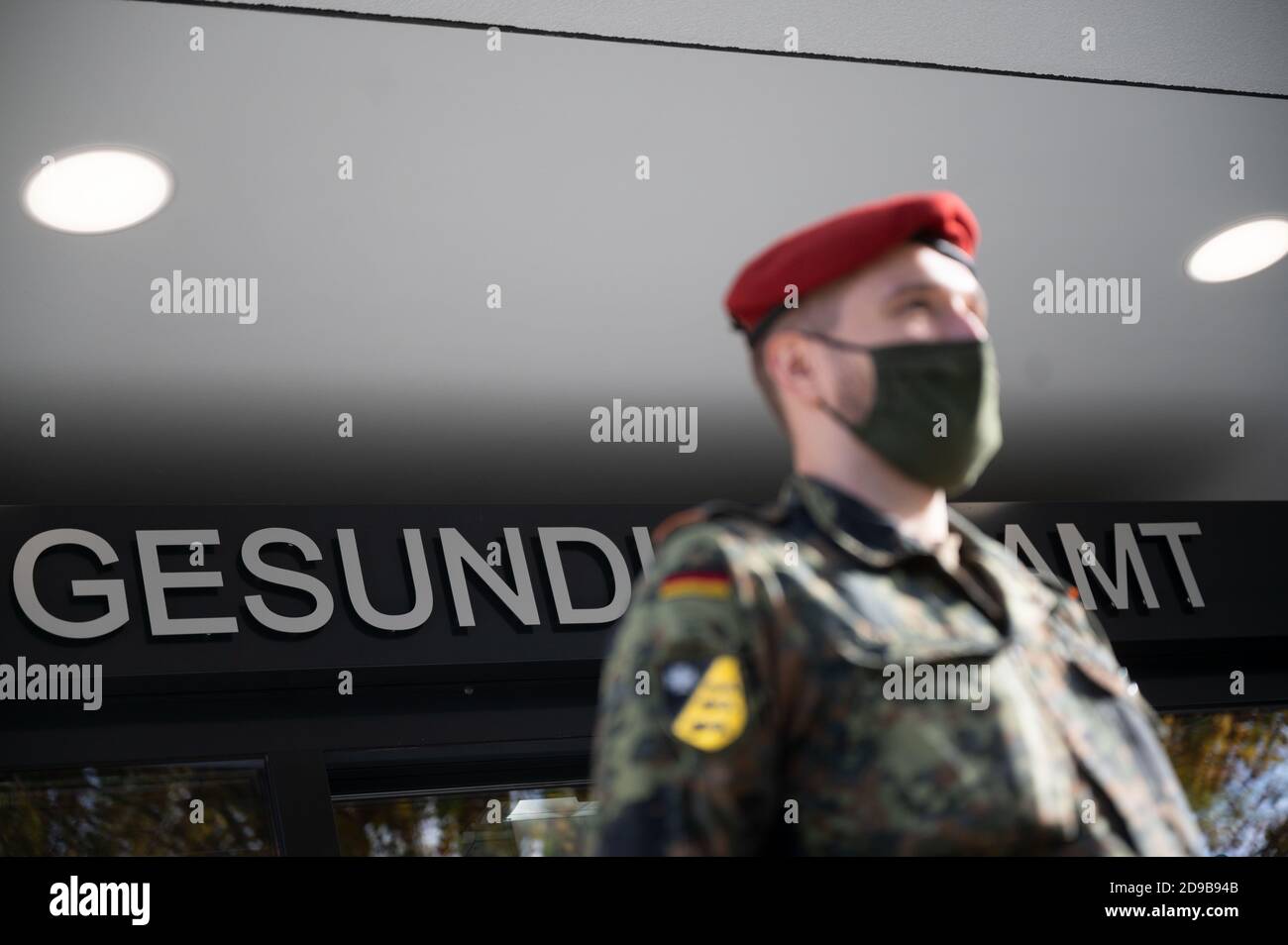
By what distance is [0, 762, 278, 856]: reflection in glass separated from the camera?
10.6 feet

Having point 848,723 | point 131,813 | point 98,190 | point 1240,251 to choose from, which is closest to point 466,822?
point 131,813

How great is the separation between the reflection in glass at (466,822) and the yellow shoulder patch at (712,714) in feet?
6.55

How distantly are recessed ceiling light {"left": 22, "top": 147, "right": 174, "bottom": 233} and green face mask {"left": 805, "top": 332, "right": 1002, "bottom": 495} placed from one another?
204cm

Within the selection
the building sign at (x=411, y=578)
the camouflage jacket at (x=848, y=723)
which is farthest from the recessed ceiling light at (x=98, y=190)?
the camouflage jacket at (x=848, y=723)

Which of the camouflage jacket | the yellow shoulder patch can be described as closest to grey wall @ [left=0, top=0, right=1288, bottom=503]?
the camouflage jacket

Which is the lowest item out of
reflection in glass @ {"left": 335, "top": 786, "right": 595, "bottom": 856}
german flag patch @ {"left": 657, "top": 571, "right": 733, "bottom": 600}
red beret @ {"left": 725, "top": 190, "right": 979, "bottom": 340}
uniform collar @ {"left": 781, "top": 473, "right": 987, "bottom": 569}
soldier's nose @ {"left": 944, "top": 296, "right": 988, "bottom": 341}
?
reflection in glass @ {"left": 335, "top": 786, "right": 595, "bottom": 856}

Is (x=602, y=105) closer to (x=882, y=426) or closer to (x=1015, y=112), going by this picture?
(x=1015, y=112)

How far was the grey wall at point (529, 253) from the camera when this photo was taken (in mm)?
2910

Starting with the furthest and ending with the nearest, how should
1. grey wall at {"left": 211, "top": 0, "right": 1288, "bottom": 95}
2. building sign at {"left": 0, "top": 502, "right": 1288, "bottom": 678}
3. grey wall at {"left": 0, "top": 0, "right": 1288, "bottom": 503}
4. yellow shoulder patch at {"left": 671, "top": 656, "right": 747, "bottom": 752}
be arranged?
building sign at {"left": 0, "top": 502, "right": 1288, "bottom": 678} → grey wall at {"left": 0, "top": 0, "right": 1288, "bottom": 503} → grey wall at {"left": 211, "top": 0, "right": 1288, "bottom": 95} → yellow shoulder patch at {"left": 671, "top": 656, "right": 747, "bottom": 752}

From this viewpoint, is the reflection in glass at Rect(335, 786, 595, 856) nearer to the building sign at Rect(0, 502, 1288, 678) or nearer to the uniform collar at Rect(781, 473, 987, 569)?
the building sign at Rect(0, 502, 1288, 678)

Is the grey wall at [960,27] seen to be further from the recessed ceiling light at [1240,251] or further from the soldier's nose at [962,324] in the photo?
the soldier's nose at [962,324]

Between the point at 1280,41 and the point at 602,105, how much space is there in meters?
1.49

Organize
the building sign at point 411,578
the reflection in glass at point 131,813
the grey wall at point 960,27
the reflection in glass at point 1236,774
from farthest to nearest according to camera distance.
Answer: the building sign at point 411,578, the reflection in glass at point 131,813, the reflection in glass at point 1236,774, the grey wall at point 960,27

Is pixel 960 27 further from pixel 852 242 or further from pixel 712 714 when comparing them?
pixel 712 714
